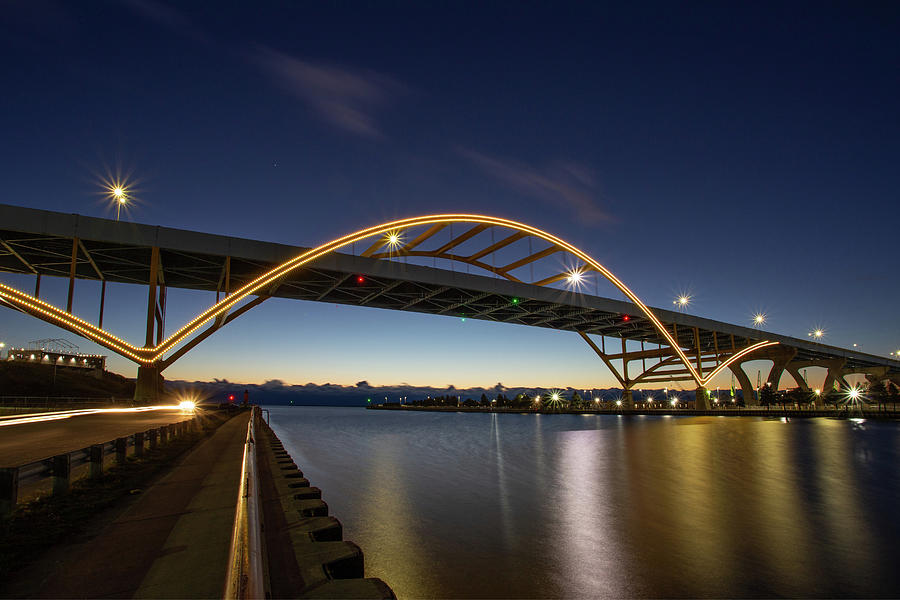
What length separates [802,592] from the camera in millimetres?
8812

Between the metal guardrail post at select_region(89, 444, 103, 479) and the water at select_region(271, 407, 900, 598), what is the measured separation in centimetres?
574

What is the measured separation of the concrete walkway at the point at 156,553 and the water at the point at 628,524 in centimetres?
367

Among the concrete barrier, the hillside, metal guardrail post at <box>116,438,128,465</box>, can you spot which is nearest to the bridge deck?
metal guardrail post at <box>116,438,128,465</box>

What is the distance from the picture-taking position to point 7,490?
6.59 meters

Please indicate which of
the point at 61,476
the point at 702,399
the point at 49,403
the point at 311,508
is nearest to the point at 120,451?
the point at 61,476

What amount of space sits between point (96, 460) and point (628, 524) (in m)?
13.3

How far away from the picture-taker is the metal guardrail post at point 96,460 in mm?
9875

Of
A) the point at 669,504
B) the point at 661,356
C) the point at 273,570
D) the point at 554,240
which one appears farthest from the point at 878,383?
the point at 273,570

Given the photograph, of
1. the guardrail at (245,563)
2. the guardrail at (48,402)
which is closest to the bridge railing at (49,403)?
→ the guardrail at (48,402)

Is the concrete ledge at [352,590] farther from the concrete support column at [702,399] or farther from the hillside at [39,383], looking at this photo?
the hillside at [39,383]

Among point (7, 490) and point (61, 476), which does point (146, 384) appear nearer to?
point (61, 476)

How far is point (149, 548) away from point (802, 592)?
10954mm

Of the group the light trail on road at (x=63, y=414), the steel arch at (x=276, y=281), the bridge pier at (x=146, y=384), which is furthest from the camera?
the bridge pier at (x=146, y=384)

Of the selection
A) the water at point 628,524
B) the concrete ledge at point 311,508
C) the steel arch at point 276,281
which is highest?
the steel arch at point 276,281
